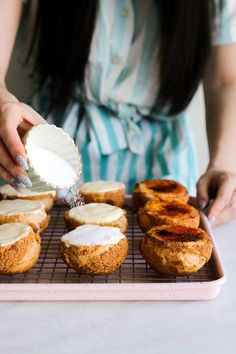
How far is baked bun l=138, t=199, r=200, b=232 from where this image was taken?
3.83ft

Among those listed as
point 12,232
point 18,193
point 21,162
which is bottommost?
point 18,193

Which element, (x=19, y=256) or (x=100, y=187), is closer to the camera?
(x=19, y=256)

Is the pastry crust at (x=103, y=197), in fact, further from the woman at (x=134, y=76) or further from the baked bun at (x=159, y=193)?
the woman at (x=134, y=76)

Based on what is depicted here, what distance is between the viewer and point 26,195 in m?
1.32

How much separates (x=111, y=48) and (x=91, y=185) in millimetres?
521

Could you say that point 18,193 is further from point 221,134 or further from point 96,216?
point 221,134

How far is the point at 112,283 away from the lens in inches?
37.4

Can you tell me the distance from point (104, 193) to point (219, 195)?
0.25 m

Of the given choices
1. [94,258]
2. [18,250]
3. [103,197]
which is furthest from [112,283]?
[103,197]
